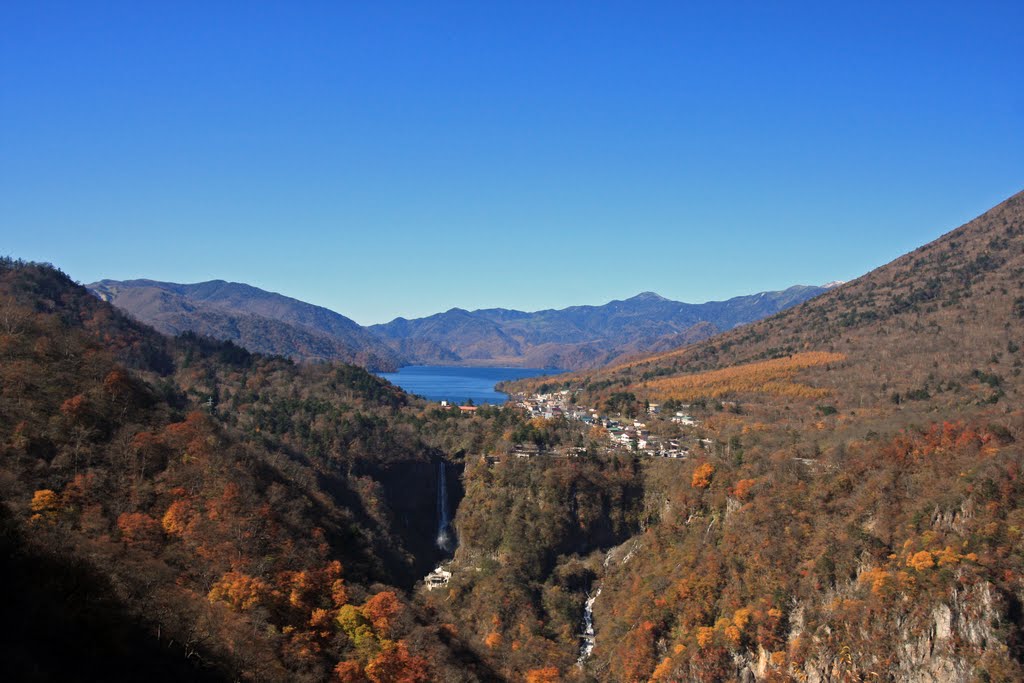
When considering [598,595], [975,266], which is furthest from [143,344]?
[975,266]

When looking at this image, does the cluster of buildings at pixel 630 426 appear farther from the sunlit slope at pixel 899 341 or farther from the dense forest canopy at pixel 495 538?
the sunlit slope at pixel 899 341

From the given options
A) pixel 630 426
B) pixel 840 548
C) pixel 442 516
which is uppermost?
pixel 630 426

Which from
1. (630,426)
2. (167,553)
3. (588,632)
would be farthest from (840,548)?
(630,426)

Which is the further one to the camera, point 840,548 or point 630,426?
point 630,426

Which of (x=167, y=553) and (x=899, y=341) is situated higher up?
(x=899, y=341)

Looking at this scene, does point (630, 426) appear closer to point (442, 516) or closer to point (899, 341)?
point (442, 516)

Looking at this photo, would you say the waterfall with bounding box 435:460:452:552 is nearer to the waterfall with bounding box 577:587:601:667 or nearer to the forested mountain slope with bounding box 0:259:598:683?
the forested mountain slope with bounding box 0:259:598:683

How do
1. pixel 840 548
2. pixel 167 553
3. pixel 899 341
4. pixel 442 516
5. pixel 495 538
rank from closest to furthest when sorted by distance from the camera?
pixel 167 553
pixel 840 548
pixel 495 538
pixel 442 516
pixel 899 341

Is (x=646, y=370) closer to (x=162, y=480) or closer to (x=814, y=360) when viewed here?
(x=814, y=360)
